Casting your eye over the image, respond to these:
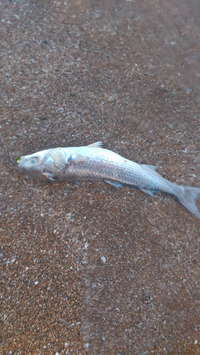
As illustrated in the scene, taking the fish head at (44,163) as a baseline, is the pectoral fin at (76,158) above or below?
above

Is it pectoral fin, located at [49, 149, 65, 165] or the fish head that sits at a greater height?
pectoral fin, located at [49, 149, 65, 165]

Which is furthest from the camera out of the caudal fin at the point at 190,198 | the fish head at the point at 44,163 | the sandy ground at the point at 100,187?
the caudal fin at the point at 190,198

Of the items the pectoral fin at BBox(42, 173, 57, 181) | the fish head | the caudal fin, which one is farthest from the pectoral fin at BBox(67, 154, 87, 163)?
the caudal fin

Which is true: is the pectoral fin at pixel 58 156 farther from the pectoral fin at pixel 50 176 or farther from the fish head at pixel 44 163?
the pectoral fin at pixel 50 176

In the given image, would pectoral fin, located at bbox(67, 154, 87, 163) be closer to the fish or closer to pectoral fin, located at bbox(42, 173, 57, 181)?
the fish

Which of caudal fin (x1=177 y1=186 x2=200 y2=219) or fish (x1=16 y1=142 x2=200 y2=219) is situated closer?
fish (x1=16 y1=142 x2=200 y2=219)

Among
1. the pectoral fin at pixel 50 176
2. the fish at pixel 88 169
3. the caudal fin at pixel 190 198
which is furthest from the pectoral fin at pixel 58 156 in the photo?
the caudal fin at pixel 190 198

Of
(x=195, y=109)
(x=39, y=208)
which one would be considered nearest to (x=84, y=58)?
(x=195, y=109)
